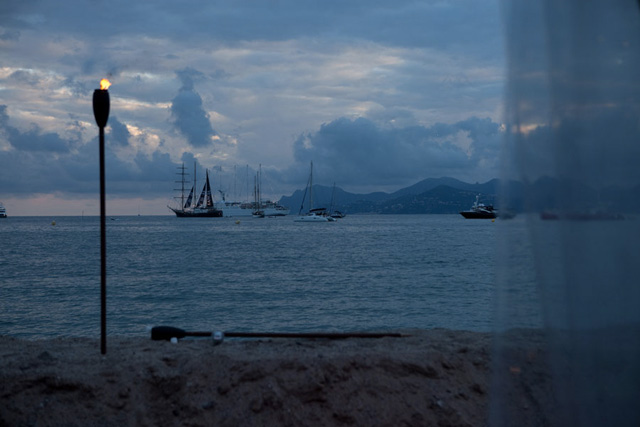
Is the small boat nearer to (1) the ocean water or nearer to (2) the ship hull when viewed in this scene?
(2) the ship hull

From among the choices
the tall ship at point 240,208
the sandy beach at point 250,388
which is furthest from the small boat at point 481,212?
the sandy beach at point 250,388

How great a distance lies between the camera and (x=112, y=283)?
78.7ft

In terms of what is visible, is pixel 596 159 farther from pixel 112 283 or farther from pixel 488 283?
pixel 112 283

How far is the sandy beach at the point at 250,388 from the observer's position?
543cm

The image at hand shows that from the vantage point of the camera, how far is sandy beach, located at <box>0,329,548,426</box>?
543 centimetres

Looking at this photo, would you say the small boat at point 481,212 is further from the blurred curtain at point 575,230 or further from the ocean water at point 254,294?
the blurred curtain at point 575,230

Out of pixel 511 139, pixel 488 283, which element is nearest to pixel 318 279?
pixel 488 283

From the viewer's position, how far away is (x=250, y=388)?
228 inches

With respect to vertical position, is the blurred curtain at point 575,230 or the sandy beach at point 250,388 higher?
the blurred curtain at point 575,230

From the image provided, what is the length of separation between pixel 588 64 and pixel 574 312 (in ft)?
4.12

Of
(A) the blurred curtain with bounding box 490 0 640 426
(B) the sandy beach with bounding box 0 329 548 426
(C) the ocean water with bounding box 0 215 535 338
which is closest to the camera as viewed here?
(A) the blurred curtain with bounding box 490 0 640 426

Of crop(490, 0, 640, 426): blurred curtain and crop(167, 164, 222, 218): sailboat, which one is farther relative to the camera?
crop(167, 164, 222, 218): sailboat

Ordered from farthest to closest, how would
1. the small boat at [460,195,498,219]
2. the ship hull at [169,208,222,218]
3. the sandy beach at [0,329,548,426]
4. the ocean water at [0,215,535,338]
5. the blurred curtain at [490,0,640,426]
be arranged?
the ship hull at [169,208,222,218], the small boat at [460,195,498,219], the ocean water at [0,215,535,338], the sandy beach at [0,329,548,426], the blurred curtain at [490,0,640,426]

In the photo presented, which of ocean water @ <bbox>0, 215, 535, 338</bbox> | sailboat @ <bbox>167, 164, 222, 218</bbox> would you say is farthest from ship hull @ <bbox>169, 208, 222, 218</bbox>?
ocean water @ <bbox>0, 215, 535, 338</bbox>
